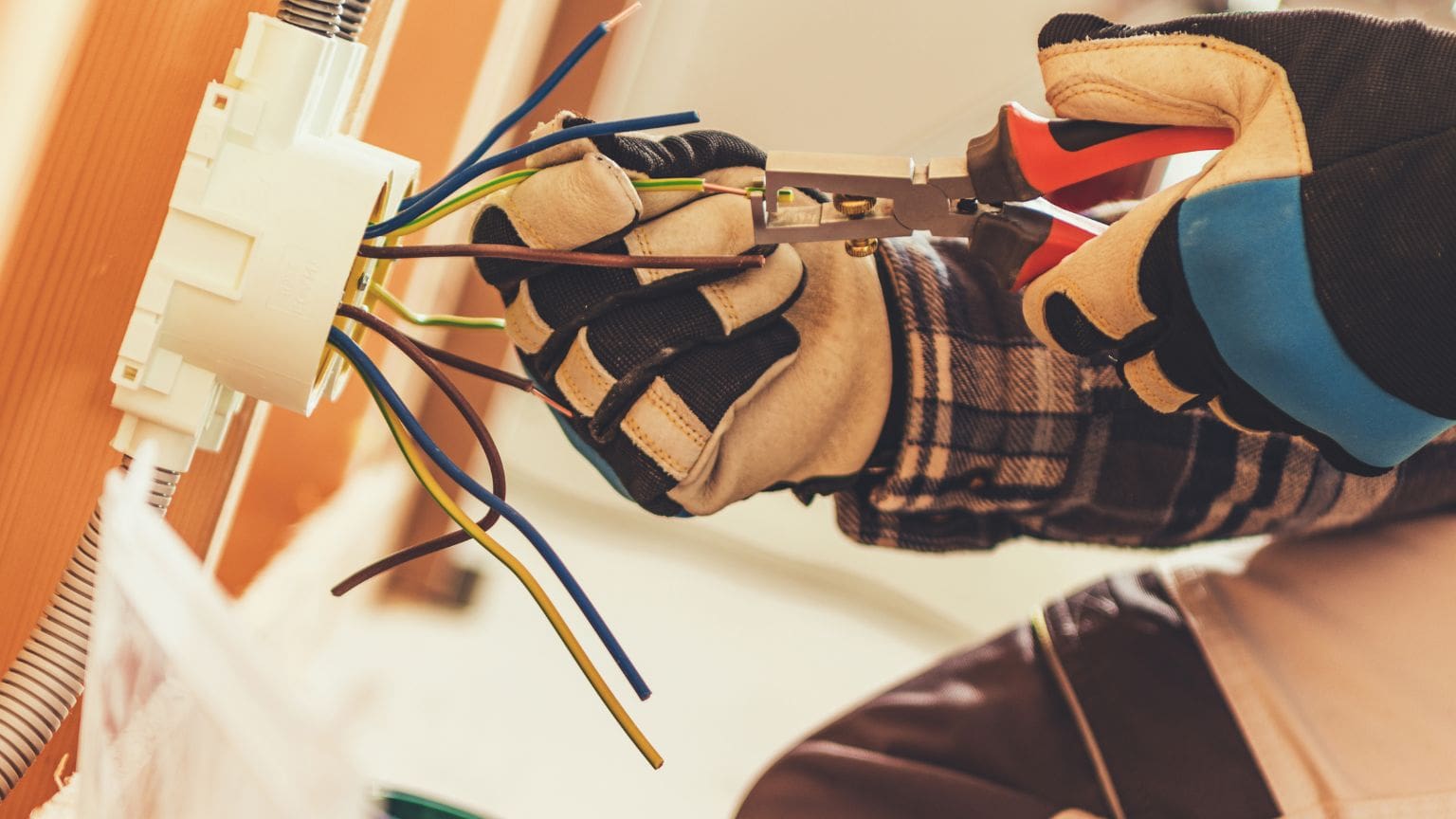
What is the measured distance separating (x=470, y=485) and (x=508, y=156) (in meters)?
0.13

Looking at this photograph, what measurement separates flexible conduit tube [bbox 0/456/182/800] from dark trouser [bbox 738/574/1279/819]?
323 millimetres

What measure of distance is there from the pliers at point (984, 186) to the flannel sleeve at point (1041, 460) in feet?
0.26

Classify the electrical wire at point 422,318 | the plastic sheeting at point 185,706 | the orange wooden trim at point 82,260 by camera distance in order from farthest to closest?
1. the electrical wire at point 422,318
2. the orange wooden trim at point 82,260
3. the plastic sheeting at point 185,706

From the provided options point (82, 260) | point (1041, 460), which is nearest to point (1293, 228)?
point (1041, 460)

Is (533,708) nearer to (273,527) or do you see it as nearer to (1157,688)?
(273,527)

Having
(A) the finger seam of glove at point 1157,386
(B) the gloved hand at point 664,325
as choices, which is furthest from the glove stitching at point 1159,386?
(B) the gloved hand at point 664,325

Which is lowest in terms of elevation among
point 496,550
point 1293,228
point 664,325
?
point 496,550

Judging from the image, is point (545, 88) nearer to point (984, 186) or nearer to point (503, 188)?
point (503, 188)

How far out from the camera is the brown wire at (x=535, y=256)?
393 millimetres

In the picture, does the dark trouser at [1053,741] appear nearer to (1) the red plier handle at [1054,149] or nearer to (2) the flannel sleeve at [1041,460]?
(2) the flannel sleeve at [1041,460]

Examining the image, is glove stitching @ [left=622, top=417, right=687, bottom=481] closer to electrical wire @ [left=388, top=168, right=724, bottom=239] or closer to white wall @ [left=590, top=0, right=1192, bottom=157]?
electrical wire @ [left=388, top=168, right=724, bottom=239]

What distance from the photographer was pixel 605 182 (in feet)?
1.29

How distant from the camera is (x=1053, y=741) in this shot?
56 centimetres

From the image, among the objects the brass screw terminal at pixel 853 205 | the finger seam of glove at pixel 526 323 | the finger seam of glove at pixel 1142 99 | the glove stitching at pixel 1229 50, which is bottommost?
the finger seam of glove at pixel 526 323
